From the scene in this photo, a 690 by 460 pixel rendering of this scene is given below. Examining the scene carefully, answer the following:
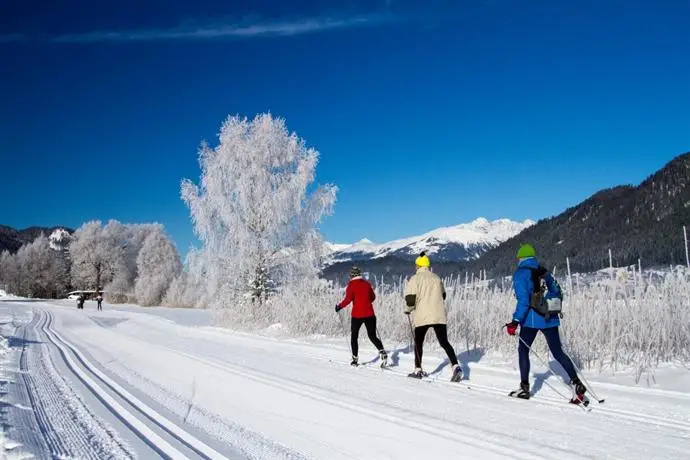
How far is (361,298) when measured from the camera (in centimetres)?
967

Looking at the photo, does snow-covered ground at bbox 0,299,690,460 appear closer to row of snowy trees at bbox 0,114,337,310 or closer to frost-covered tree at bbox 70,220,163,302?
row of snowy trees at bbox 0,114,337,310

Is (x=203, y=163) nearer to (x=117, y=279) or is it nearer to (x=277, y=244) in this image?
→ (x=277, y=244)

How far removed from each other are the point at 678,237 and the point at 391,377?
8936 cm

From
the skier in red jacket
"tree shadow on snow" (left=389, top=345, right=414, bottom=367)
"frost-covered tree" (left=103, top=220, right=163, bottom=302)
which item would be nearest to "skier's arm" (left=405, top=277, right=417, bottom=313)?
the skier in red jacket

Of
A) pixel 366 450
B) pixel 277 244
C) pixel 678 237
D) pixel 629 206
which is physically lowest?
pixel 366 450

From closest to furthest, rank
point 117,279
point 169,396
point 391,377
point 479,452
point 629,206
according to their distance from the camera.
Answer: point 479,452, point 169,396, point 391,377, point 117,279, point 629,206

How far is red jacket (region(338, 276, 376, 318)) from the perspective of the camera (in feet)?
31.6

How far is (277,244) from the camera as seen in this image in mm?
21875

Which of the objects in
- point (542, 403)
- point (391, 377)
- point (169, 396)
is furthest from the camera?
point (391, 377)

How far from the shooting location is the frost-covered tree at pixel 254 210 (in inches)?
836

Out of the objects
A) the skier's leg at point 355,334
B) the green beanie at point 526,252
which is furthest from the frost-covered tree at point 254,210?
the green beanie at point 526,252

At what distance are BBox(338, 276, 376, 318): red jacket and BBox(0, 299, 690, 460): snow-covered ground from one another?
1018 millimetres

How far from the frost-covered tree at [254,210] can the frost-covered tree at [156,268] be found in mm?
38273

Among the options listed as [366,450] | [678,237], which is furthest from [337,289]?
[678,237]
